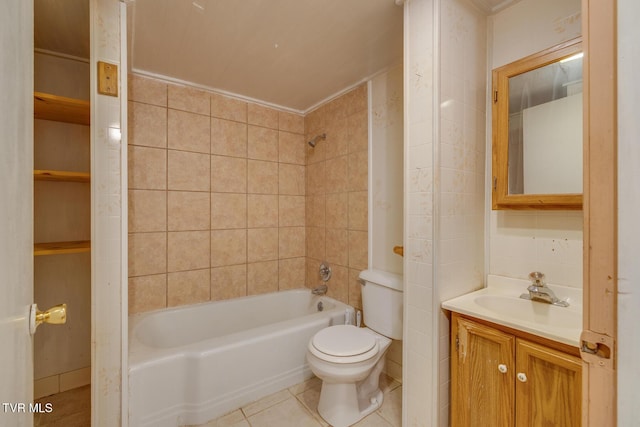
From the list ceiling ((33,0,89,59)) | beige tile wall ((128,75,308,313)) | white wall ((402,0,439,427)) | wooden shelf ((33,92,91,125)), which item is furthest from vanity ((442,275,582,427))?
ceiling ((33,0,89,59))

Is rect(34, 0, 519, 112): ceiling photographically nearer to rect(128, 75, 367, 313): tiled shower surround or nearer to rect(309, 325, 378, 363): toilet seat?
rect(128, 75, 367, 313): tiled shower surround

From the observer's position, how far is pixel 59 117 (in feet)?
5.74

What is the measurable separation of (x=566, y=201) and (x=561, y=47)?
694 millimetres

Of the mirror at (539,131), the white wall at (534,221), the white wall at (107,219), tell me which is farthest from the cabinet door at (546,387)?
the white wall at (107,219)

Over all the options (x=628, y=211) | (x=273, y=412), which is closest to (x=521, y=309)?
(x=628, y=211)

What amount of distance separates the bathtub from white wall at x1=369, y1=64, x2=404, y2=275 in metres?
0.59

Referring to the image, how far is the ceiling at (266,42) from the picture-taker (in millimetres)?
1393

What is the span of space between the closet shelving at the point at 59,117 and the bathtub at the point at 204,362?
646 millimetres

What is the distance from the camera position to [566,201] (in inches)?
47.3
